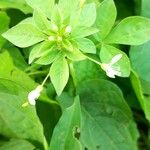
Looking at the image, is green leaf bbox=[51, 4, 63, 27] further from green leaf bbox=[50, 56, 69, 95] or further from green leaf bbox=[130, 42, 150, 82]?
green leaf bbox=[130, 42, 150, 82]

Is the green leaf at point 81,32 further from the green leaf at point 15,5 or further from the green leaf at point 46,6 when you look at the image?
the green leaf at point 15,5

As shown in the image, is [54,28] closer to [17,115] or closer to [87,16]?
[87,16]

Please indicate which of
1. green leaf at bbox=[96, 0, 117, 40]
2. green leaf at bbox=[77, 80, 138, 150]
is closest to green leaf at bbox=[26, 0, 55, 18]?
green leaf at bbox=[96, 0, 117, 40]

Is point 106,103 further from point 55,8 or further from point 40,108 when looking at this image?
point 55,8

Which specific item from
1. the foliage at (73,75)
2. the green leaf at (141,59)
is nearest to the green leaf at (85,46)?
the foliage at (73,75)

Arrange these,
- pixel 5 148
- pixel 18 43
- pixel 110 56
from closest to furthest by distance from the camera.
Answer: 1. pixel 18 43
2. pixel 110 56
3. pixel 5 148

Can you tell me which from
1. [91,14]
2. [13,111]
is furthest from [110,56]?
[13,111]
